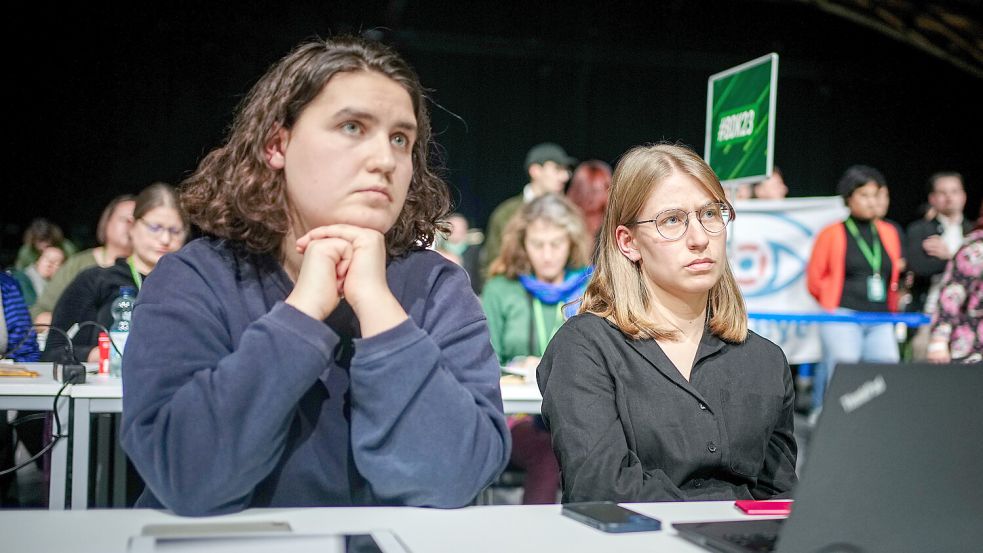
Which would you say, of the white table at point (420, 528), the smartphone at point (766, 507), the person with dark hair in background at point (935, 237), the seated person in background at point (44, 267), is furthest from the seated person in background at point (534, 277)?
the seated person in background at point (44, 267)

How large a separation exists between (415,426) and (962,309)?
3431mm

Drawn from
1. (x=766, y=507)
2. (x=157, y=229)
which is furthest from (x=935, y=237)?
(x=766, y=507)

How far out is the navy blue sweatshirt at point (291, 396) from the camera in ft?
3.92

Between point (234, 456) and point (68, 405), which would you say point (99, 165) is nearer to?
point (68, 405)

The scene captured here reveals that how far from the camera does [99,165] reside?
9.48 metres

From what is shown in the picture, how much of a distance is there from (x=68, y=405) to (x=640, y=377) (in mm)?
1755

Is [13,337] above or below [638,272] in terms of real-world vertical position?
below

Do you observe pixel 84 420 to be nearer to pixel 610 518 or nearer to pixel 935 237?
pixel 610 518

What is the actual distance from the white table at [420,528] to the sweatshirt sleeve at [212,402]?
51mm

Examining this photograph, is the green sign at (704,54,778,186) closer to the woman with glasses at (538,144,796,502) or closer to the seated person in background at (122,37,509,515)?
the woman with glasses at (538,144,796,502)

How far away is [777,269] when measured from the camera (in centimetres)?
617

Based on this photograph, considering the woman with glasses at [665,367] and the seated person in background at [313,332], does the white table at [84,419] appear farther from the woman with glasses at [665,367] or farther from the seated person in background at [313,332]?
the woman with glasses at [665,367]

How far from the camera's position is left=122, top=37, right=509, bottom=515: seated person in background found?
1.20m

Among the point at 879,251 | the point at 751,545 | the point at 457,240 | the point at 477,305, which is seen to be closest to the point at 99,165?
the point at 457,240
